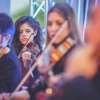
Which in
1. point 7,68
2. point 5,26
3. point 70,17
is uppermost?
point 70,17

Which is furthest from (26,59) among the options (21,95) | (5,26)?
(21,95)

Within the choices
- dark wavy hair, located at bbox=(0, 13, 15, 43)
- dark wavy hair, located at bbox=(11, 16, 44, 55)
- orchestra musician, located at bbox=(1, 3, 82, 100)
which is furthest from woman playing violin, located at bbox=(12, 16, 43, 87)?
orchestra musician, located at bbox=(1, 3, 82, 100)

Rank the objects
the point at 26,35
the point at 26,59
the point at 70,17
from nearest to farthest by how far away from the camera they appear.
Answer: the point at 70,17, the point at 26,59, the point at 26,35

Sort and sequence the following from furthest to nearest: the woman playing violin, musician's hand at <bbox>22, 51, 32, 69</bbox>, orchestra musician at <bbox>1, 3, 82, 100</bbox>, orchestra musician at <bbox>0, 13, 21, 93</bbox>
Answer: the woman playing violin → musician's hand at <bbox>22, 51, 32, 69</bbox> → orchestra musician at <bbox>0, 13, 21, 93</bbox> → orchestra musician at <bbox>1, 3, 82, 100</bbox>

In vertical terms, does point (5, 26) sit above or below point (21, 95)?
above

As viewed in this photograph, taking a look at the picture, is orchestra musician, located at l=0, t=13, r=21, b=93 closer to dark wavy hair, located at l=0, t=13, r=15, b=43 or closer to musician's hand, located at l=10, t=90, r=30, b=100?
dark wavy hair, located at l=0, t=13, r=15, b=43

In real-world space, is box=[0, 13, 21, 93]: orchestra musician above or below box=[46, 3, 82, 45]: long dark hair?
below

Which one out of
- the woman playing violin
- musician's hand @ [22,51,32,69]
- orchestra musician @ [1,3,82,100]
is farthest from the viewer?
the woman playing violin

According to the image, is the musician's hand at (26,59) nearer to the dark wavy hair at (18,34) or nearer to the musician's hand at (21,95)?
the dark wavy hair at (18,34)

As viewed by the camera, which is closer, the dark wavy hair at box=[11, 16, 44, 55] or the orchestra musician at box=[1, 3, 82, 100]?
the orchestra musician at box=[1, 3, 82, 100]

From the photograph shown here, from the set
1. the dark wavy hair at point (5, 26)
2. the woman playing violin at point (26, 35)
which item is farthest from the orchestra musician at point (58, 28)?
the woman playing violin at point (26, 35)

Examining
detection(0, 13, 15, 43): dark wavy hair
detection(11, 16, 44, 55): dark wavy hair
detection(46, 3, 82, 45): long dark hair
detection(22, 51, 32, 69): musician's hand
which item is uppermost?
detection(46, 3, 82, 45): long dark hair

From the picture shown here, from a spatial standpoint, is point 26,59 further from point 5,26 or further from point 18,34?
point 5,26

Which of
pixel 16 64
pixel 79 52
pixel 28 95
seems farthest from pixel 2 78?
pixel 79 52
